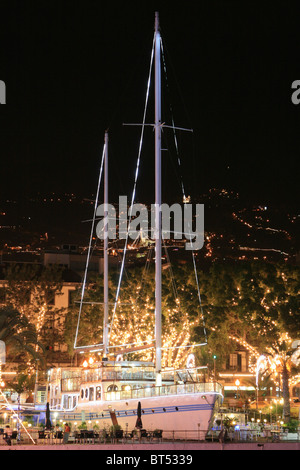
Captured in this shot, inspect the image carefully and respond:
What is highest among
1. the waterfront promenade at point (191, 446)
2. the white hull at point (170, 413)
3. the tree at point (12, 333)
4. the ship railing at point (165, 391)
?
the tree at point (12, 333)

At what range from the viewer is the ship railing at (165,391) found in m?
32.3

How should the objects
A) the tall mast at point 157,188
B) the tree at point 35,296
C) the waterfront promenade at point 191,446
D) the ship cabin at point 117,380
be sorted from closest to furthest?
the waterfront promenade at point 191,446 < the tall mast at point 157,188 < the ship cabin at point 117,380 < the tree at point 35,296

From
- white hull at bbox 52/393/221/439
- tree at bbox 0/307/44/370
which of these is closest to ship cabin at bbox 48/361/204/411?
white hull at bbox 52/393/221/439

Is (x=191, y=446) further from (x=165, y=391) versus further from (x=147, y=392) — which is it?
(x=147, y=392)

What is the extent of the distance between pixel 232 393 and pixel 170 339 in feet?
90.5

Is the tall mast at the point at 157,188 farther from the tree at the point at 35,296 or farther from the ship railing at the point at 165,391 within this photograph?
the tree at the point at 35,296

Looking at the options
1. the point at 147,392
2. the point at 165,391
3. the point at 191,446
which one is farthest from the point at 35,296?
the point at 191,446

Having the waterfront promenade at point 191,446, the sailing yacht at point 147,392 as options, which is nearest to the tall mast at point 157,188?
the sailing yacht at point 147,392

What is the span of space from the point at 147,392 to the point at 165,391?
1.08 metres

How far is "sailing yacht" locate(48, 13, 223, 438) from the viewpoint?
32.4 metres

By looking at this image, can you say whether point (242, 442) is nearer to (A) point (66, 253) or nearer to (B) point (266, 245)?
(A) point (66, 253)

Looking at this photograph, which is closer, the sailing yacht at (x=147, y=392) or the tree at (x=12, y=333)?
the sailing yacht at (x=147, y=392)

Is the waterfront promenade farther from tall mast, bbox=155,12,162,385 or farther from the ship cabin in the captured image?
tall mast, bbox=155,12,162,385

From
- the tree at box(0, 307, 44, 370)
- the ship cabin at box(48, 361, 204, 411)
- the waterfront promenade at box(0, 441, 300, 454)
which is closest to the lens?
the waterfront promenade at box(0, 441, 300, 454)
